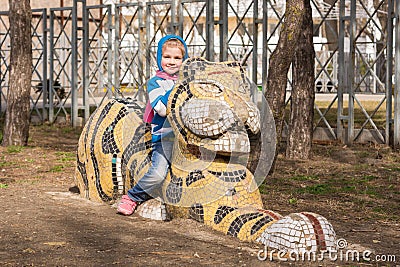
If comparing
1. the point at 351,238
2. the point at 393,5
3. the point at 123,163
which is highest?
the point at 393,5

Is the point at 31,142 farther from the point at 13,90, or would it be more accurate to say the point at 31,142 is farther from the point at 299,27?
the point at 299,27

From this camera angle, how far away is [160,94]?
6355 millimetres

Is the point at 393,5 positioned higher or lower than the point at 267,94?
higher

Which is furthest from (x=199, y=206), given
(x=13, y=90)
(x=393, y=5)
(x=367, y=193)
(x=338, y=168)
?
(x=393, y=5)

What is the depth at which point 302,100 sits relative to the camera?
11312mm

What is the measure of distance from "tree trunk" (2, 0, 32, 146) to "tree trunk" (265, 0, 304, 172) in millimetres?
4733

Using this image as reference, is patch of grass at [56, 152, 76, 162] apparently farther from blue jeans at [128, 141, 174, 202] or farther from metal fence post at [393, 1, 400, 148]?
metal fence post at [393, 1, 400, 148]

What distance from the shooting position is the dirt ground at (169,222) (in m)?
5.21

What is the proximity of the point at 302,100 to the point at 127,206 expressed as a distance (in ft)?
17.3

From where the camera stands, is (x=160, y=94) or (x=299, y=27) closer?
(x=160, y=94)

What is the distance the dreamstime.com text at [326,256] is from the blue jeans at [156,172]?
130cm

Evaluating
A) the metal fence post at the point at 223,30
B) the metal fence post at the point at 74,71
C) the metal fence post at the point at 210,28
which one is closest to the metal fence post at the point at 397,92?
the metal fence post at the point at 223,30

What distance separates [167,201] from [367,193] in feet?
9.37

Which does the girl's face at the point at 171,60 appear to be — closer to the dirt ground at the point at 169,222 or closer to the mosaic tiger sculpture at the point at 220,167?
the mosaic tiger sculpture at the point at 220,167
